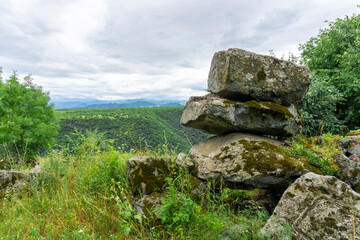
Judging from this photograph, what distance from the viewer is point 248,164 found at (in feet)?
13.7

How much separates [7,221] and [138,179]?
227 cm

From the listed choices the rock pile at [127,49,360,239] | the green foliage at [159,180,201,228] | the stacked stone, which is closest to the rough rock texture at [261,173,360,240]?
the rock pile at [127,49,360,239]

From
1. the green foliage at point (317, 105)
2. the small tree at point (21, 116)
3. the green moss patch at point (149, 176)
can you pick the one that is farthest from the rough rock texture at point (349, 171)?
the small tree at point (21, 116)

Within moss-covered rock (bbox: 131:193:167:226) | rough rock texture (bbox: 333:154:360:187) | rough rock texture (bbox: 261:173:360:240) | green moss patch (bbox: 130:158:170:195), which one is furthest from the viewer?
rough rock texture (bbox: 333:154:360:187)

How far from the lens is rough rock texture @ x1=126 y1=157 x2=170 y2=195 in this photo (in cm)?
395

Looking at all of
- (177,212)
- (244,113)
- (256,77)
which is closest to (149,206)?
(177,212)

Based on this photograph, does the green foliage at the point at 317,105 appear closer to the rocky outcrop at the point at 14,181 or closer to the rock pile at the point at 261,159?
the rock pile at the point at 261,159

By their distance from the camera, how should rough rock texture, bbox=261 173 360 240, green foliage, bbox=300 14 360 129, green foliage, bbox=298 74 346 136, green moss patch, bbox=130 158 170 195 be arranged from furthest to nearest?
green foliage, bbox=300 14 360 129
green foliage, bbox=298 74 346 136
green moss patch, bbox=130 158 170 195
rough rock texture, bbox=261 173 360 240

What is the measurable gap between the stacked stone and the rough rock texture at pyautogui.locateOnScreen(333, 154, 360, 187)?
49.4 inches

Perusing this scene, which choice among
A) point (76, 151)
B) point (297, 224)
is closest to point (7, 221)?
point (76, 151)

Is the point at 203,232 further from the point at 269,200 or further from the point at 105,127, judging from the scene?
the point at 105,127

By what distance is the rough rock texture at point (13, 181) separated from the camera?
4443mm

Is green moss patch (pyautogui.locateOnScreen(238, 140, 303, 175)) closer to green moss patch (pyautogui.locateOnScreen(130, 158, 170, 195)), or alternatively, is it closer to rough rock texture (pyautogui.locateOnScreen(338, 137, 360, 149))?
green moss patch (pyautogui.locateOnScreen(130, 158, 170, 195))

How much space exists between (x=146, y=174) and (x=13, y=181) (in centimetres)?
334
